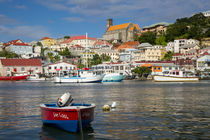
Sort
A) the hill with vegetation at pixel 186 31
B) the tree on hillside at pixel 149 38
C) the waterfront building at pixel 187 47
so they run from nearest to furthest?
the waterfront building at pixel 187 47, the hill with vegetation at pixel 186 31, the tree on hillside at pixel 149 38

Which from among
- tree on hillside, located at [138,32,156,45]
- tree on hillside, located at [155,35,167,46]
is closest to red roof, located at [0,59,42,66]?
tree on hillside, located at [155,35,167,46]

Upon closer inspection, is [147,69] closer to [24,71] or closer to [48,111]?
[24,71]

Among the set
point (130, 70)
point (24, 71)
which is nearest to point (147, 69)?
point (130, 70)

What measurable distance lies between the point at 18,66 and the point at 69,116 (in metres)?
116

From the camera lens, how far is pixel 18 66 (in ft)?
403

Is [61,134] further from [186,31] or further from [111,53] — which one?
[111,53]

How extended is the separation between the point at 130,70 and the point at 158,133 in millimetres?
101683

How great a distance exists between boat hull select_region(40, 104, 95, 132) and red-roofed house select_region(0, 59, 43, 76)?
371 ft

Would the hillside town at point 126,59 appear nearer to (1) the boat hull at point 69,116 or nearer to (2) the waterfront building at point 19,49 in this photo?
(2) the waterfront building at point 19,49

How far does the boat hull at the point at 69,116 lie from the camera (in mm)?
12936

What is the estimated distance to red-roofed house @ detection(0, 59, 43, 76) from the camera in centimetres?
12038

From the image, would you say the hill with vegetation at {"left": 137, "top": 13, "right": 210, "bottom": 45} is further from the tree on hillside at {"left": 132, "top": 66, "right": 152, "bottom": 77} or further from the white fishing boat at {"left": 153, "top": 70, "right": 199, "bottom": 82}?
the white fishing boat at {"left": 153, "top": 70, "right": 199, "bottom": 82}

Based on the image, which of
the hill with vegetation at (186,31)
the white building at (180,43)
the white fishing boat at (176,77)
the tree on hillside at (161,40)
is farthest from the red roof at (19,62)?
the hill with vegetation at (186,31)

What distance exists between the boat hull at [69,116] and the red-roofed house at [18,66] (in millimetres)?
113091
